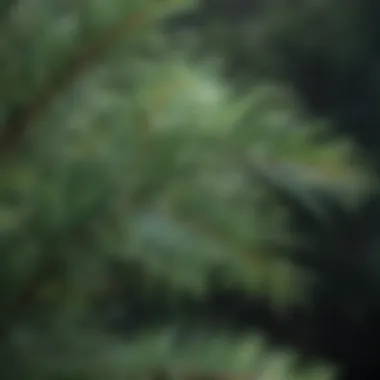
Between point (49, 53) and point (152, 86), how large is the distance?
0.30 ft

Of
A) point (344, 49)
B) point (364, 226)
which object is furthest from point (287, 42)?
point (364, 226)

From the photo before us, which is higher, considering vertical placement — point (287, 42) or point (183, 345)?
point (287, 42)

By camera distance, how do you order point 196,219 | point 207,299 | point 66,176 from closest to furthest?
point 66,176, point 196,219, point 207,299

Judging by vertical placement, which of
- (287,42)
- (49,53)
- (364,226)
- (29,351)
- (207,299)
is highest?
(287,42)

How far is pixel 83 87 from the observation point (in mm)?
497

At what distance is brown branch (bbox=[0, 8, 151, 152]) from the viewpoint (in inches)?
17.7

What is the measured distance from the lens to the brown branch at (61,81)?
45cm

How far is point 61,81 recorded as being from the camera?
478 mm

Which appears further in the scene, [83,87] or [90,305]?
[90,305]

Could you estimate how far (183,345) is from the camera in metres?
0.58

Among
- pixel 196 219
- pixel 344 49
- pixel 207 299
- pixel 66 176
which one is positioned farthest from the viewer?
pixel 344 49

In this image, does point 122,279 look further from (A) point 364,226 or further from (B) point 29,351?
(A) point 364,226

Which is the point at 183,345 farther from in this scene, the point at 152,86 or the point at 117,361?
the point at 152,86

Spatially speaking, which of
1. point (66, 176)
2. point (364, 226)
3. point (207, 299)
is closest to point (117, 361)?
point (66, 176)
